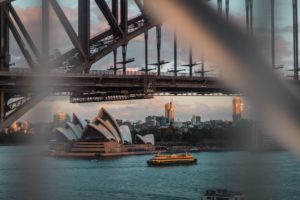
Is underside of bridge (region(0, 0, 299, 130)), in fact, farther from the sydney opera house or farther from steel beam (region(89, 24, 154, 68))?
the sydney opera house

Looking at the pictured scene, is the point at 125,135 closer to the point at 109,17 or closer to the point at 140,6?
the point at 140,6

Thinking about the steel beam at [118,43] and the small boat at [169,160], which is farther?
the small boat at [169,160]

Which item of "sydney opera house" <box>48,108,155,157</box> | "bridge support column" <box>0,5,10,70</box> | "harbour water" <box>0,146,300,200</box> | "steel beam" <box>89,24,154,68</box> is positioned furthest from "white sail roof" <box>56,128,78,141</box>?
"bridge support column" <box>0,5,10,70</box>

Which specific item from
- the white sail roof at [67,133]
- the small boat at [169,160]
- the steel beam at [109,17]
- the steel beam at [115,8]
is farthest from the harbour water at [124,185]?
the white sail roof at [67,133]

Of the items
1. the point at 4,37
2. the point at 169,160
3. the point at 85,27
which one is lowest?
the point at 169,160

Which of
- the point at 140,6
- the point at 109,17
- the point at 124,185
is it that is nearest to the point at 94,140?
the point at 140,6

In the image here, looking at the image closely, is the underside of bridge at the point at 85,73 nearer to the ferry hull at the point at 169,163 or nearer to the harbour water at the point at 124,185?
the harbour water at the point at 124,185
